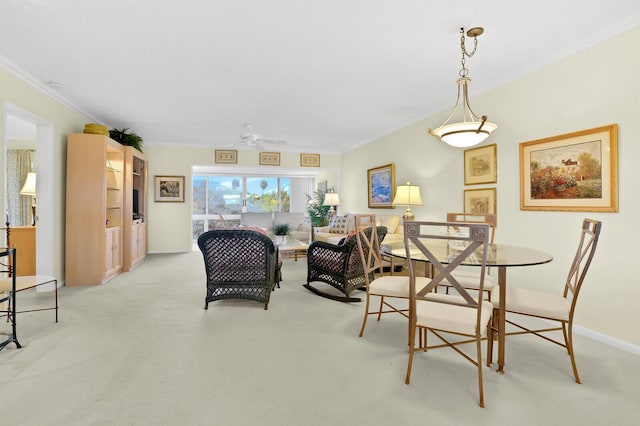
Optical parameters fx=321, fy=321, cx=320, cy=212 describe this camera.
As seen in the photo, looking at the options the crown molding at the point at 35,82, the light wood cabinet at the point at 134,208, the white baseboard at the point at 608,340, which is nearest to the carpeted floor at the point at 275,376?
the white baseboard at the point at 608,340

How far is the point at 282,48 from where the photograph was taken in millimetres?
2824

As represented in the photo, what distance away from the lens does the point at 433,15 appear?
233cm

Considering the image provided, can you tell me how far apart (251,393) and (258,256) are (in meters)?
1.58

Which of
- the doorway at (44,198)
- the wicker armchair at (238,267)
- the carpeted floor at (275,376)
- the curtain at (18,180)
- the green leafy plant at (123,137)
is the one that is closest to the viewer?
the carpeted floor at (275,376)

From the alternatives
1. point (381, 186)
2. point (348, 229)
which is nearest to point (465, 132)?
point (381, 186)

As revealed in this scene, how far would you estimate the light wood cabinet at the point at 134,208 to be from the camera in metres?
5.09

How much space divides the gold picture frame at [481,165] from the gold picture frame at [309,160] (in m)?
4.33

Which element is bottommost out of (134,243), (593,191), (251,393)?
(251,393)

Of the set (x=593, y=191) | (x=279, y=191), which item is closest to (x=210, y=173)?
(x=279, y=191)

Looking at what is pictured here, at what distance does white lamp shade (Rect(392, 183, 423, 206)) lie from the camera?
4664 mm

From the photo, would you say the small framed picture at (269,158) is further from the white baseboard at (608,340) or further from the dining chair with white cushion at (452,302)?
the white baseboard at (608,340)

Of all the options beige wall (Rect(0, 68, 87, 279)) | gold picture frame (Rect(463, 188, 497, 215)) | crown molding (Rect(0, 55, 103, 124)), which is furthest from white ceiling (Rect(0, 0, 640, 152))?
gold picture frame (Rect(463, 188, 497, 215))

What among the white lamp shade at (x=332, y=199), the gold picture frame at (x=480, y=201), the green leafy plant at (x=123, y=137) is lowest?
the gold picture frame at (x=480, y=201)

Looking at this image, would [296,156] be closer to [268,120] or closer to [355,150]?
[355,150]
